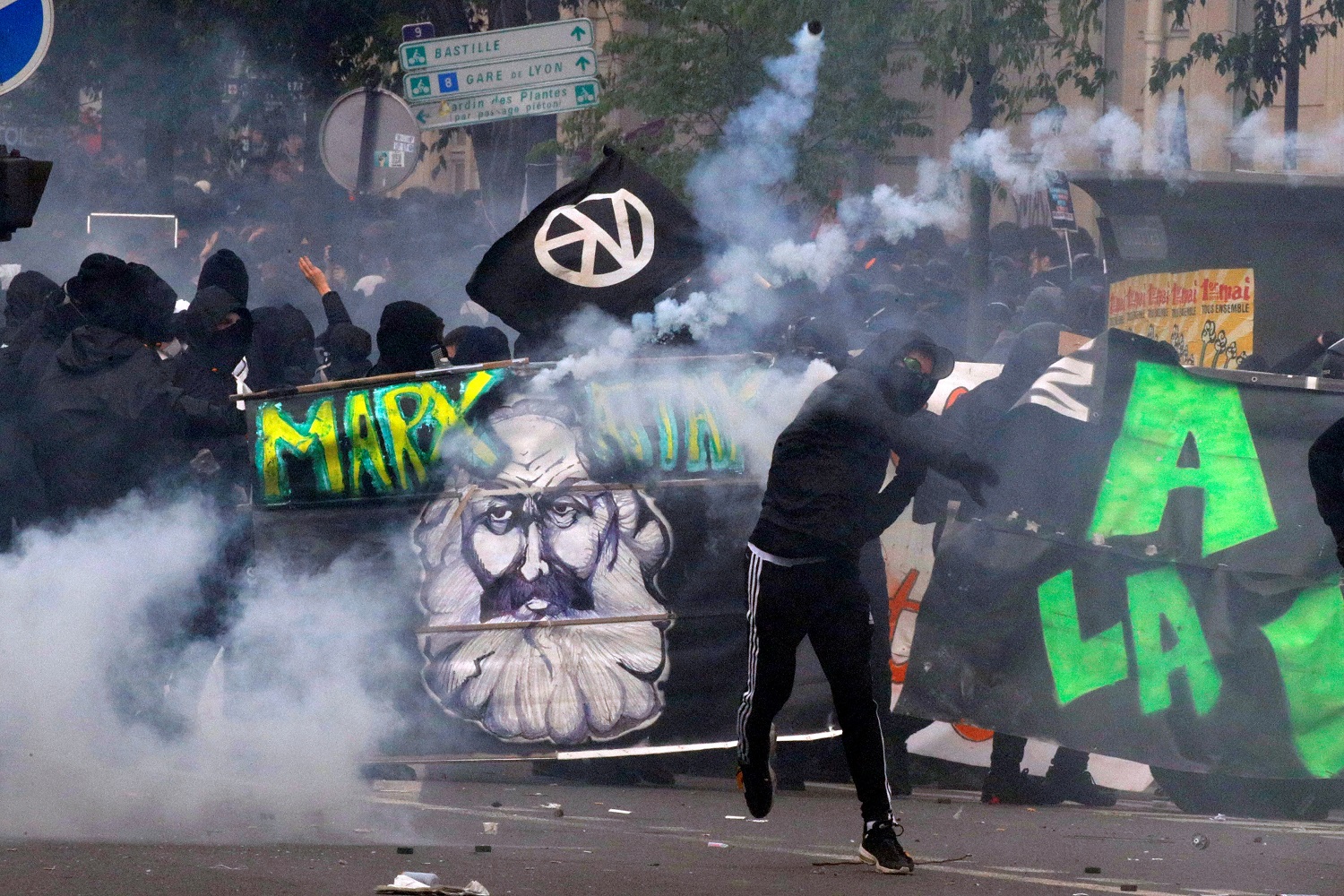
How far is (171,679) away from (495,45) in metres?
5.55

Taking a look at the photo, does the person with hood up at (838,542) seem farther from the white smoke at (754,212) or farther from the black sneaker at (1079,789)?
the black sneaker at (1079,789)

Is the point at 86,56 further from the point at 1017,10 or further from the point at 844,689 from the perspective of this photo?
the point at 844,689

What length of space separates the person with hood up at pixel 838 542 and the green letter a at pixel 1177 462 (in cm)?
133

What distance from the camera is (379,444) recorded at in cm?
781

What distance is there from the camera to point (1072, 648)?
7570mm

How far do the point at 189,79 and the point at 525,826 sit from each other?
16438 mm

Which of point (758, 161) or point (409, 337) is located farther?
point (758, 161)

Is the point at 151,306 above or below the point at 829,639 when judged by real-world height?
above

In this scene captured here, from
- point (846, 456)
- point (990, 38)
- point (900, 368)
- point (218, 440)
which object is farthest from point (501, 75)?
point (846, 456)

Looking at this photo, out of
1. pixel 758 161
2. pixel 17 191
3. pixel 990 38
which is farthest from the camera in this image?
pixel 990 38

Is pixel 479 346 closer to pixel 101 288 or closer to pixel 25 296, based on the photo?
pixel 101 288

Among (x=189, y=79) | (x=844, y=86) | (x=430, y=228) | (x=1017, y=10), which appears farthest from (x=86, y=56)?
(x=1017, y=10)

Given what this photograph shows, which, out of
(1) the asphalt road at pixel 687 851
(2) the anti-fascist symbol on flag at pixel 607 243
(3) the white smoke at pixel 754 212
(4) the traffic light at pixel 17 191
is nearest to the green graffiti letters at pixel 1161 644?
(1) the asphalt road at pixel 687 851

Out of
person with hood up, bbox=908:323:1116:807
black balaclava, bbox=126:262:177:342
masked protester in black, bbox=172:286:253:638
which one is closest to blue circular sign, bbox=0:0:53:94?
black balaclava, bbox=126:262:177:342
